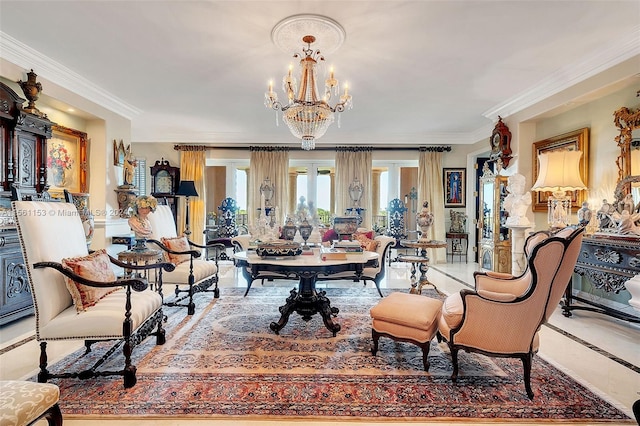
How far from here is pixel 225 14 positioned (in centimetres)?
263

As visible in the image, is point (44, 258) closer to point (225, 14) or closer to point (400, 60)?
point (225, 14)

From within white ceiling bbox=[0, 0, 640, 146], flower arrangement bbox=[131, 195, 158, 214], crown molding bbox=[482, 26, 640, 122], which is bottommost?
flower arrangement bbox=[131, 195, 158, 214]

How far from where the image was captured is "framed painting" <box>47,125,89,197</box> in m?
4.27

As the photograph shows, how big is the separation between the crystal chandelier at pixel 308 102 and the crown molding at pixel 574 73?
2.56 m

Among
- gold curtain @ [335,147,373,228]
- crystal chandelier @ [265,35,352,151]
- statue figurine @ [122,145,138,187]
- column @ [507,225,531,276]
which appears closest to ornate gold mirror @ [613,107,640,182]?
column @ [507,225,531,276]

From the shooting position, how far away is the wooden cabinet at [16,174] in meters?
3.10

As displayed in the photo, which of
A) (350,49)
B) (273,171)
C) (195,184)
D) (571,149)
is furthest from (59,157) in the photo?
(571,149)

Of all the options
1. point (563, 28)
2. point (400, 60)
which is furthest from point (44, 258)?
point (563, 28)

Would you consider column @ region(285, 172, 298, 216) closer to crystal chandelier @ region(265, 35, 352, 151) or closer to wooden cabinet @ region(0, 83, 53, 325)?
crystal chandelier @ region(265, 35, 352, 151)

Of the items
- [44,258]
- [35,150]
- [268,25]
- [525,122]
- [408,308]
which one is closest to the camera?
[44,258]

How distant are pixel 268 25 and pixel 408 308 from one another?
2.60 meters

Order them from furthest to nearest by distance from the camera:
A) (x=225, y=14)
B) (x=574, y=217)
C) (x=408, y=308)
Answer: (x=574, y=217)
(x=225, y=14)
(x=408, y=308)

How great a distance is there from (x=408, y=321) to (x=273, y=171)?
5.45 m

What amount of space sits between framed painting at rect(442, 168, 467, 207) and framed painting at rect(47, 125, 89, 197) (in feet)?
22.4
